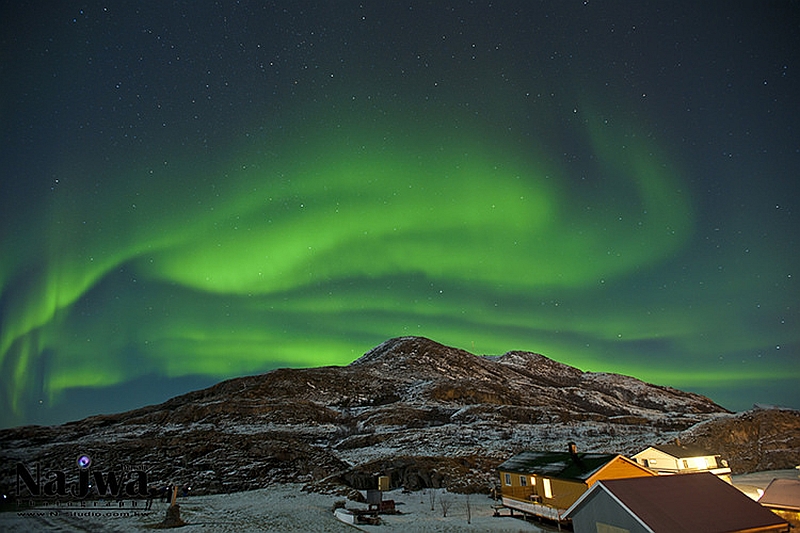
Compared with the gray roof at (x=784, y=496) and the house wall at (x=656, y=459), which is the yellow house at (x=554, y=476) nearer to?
the gray roof at (x=784, y=496)

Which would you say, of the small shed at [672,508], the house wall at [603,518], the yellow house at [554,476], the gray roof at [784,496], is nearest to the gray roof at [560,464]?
the yellow house at [554,476]

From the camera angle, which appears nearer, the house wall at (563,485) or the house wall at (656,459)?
the house wall at (563,485)

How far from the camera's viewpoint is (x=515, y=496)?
123 feet

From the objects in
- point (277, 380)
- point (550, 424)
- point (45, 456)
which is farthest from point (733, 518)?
point (277, 380)

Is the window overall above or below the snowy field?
above

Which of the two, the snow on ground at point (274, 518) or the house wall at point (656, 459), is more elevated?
the house wall at point (656, 459)

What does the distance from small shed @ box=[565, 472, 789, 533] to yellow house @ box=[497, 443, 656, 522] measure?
29.8 ft

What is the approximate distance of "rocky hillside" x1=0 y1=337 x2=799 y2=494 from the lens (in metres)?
59.2

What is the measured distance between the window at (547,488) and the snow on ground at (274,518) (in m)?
2.21

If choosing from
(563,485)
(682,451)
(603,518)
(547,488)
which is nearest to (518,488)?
(547,488)

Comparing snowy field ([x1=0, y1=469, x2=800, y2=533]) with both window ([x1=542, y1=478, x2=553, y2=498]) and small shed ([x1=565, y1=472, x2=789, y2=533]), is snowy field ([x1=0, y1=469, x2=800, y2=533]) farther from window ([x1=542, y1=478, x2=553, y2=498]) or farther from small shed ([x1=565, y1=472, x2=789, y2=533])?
small shed ([x1=565, y1=472, x2=789, y2=533])

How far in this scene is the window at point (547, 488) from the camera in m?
33.6

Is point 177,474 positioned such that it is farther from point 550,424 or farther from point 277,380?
point 277,380

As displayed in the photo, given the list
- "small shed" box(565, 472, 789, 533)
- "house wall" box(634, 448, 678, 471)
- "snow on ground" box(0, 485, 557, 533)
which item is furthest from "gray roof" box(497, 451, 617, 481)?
"house wall" box(634, 448, 678, 471)
